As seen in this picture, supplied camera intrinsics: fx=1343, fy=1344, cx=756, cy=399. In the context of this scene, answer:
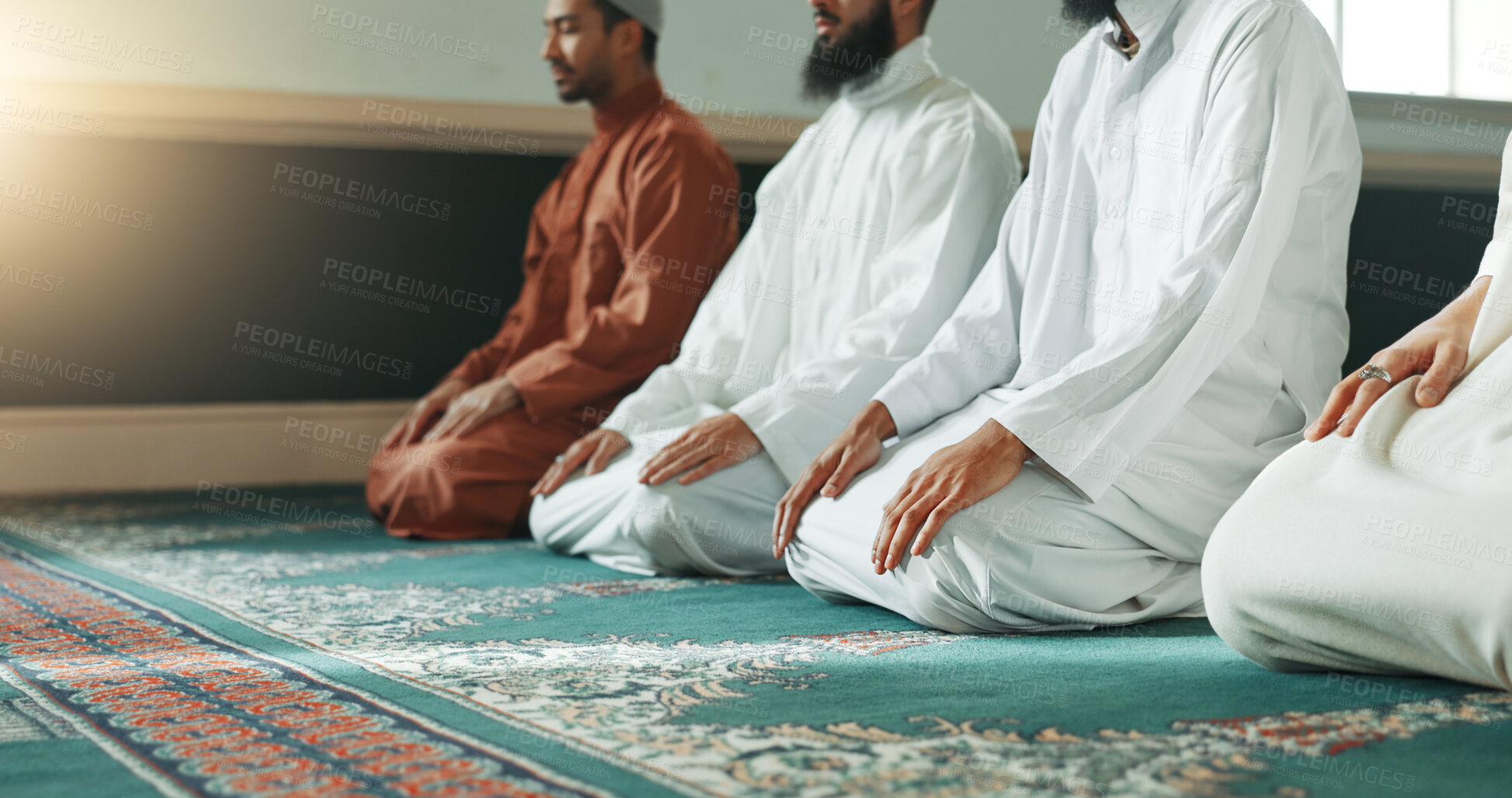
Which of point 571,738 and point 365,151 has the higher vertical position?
point 365,151

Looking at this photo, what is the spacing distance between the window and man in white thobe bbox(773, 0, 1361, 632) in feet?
9.43

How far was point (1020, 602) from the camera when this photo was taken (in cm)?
179

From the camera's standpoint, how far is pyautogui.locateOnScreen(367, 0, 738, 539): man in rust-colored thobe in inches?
125

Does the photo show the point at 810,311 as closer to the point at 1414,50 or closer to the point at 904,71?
the point at 904,71

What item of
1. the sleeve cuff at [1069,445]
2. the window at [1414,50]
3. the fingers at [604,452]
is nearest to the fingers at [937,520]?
the sleeve cuff at [1069,445]

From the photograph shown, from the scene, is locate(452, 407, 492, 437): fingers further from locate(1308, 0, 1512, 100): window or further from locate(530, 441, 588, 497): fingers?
locate(1308, 0, 1512, 100): window

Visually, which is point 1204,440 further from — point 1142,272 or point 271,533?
point 271,533

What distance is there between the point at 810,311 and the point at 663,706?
150cm

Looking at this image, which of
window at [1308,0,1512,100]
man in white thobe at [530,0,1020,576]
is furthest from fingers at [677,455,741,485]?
window at [1308,0,1512,100]

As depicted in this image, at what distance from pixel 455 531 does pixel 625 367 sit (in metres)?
0.57

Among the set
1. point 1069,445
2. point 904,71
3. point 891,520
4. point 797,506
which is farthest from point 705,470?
point 904,71

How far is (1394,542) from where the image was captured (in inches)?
53.3

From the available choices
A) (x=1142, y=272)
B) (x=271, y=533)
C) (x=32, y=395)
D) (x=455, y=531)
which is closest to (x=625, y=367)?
(x=455, y=531)

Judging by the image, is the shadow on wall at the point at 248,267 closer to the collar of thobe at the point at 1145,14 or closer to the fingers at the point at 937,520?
the collar of thobe at the point at 1145,14
